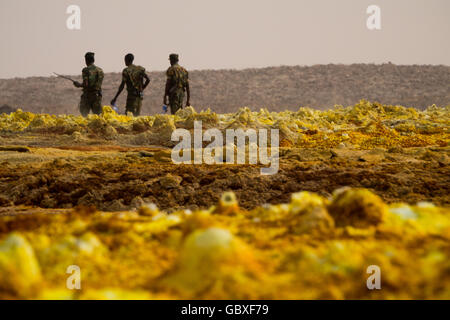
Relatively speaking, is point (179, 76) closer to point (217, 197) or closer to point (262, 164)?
point (262, 164)

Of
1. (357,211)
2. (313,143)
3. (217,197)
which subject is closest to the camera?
(357,211)

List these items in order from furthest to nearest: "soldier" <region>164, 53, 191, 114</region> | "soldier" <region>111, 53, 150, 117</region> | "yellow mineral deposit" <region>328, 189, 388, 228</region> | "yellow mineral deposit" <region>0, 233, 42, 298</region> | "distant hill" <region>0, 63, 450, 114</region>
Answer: "distant hill" <region>0, 63, 450, 114</region>
"soldier" <region>111, 53, 150, 117</region>
"soldier" <region>164, 53, 191, 114</region>
"yellow mineral deposit" <region>328, 189, 388, 228</region>
"yellow mineral deposit" <region>0, 233, 42, 298</region>

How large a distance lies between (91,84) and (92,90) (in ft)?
0.65

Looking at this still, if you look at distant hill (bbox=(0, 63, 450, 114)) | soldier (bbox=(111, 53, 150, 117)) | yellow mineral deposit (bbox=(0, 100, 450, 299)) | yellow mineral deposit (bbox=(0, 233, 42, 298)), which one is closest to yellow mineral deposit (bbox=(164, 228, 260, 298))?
yellow mineral deposit (bbox=(0, 100, 450, 299))

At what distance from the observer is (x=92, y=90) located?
13.7m

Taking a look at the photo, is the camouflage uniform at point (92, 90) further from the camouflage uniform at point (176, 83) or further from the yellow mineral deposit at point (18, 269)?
the yellow mineral deposit at point (18, 269)

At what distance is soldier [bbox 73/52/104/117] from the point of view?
13461 mm

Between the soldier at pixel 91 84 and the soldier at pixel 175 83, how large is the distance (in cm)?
158

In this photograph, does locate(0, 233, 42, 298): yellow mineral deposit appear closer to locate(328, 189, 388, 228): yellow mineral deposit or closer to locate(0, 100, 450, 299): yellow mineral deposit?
locate(0, 100, 450, 299): yellow mineral deposit

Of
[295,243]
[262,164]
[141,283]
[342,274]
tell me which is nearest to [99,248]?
[141,283]

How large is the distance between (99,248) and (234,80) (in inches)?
1330

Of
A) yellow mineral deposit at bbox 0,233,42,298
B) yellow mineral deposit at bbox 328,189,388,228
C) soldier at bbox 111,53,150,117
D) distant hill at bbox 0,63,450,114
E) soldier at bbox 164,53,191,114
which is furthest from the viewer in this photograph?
distant hill at bbox 0,63,450,114

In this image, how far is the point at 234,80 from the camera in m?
35.8

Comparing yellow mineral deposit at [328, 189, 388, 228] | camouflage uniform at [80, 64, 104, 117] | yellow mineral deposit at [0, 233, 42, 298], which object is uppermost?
camouflage uniform at [80, 64, 104, 117]
